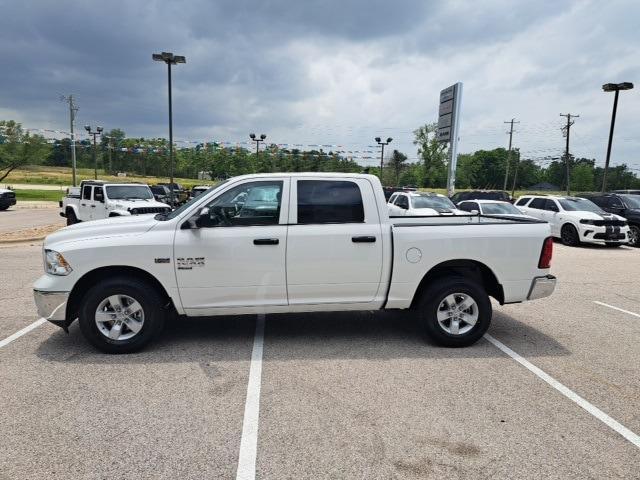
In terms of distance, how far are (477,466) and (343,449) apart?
0.86 metres

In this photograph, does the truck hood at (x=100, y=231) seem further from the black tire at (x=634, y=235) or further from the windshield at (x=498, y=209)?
the black tire at (x=634, y=235)

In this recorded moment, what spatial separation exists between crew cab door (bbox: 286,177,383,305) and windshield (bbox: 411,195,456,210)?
11096mm

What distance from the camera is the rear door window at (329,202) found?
187 inches

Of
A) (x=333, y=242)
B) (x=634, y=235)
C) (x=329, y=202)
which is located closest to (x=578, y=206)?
(x=634, y=235)

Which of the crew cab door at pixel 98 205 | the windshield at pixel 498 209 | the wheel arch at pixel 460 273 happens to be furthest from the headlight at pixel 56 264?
the windshield at pixel 498 209

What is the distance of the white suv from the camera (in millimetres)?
14141

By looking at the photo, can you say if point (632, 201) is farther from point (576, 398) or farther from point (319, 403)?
point (319, 403)

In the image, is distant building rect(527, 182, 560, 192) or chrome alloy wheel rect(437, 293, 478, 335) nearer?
chrome alloy wheel rect(437, 293, 478, 335)

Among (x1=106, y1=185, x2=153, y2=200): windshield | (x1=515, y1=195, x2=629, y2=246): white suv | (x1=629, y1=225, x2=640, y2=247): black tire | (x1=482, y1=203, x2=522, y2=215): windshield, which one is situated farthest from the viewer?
(x1=629, y1=225, x2=640, y2=247): black tire

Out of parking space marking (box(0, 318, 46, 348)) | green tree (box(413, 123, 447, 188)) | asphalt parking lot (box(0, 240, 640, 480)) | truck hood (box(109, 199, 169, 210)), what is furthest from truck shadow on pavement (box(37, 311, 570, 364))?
green tree (box(413, 123, 447, 188))

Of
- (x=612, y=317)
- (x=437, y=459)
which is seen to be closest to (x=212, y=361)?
(x=437, y=459)

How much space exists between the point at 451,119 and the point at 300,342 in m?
17.7

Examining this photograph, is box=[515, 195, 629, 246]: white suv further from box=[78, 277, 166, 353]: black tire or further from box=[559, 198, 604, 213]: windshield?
box=[78, 277, 166, 353]: black tire

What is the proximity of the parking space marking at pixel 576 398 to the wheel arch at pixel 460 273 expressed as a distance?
629 mm
